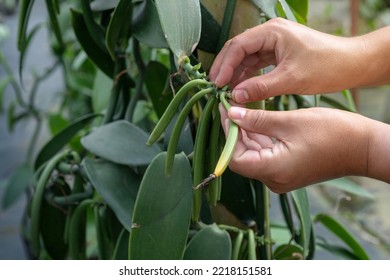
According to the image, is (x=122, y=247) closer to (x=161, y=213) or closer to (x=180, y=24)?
(x=161, y=213)

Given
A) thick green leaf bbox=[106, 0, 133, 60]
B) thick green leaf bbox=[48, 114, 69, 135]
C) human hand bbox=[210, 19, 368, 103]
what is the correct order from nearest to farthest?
human hand bbox=[210, 19, 368, 103] < thick green leaf bbox=[106, 0, 133, 60] < thick green leaf bbox=[48, 114, 69, 135]

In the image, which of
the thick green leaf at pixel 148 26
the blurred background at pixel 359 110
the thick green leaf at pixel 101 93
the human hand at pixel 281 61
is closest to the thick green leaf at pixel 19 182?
the blurred background at pixel 359 110

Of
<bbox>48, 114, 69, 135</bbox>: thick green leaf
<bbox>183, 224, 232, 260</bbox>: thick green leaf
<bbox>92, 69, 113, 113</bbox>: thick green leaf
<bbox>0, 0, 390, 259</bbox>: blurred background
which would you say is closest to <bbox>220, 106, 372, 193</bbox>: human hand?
<bbox>183, 224, 232, 260</bbox>: thick green leaf

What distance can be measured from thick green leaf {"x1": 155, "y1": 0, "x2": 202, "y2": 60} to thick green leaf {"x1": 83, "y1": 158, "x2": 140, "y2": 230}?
229mm

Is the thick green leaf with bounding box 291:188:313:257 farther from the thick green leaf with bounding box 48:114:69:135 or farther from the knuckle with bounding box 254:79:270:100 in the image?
the thick green leaf with bounding box 48:114:69:135

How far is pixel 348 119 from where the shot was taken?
1.76 ft

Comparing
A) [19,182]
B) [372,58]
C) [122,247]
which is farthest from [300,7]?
[19,182]

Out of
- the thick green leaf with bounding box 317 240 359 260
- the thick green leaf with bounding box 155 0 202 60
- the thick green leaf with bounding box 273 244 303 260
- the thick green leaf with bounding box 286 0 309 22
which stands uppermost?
the thick green leaf with bounding box 286 0 309 22

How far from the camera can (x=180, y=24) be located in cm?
51

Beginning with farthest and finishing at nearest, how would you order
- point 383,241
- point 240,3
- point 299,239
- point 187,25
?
point 383,241, point 299,239, point 240,3, point 187,25

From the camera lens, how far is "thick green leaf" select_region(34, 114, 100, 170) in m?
0.87
